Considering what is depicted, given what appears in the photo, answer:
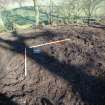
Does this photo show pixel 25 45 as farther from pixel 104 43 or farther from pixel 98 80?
pixel 98 80

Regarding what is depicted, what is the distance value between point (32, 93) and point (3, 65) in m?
2.19

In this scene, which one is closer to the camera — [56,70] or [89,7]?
[56,70]

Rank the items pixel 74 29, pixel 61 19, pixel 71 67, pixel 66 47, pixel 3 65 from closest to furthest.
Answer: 1. pixel 71 67
2. pixel 3 65
3. pixel 66 47
4. pixel 74 29
5. pixel 61 19

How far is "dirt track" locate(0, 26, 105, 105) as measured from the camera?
7.00 metres

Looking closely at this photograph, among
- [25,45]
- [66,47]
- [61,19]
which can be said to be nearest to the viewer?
[66,47]

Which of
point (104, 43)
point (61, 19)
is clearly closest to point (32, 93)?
point (104, 43)

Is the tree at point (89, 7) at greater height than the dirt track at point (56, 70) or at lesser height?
greater

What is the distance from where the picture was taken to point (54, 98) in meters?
6.98

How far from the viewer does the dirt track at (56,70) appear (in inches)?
276

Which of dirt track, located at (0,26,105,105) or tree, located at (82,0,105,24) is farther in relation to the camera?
tree, located at (82,0,105,24)

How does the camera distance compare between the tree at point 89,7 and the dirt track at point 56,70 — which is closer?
the dirt track at point 56,70

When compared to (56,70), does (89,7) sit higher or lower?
higher

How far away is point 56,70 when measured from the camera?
27.2ft

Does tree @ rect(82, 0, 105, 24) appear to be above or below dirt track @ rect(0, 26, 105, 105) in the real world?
above
